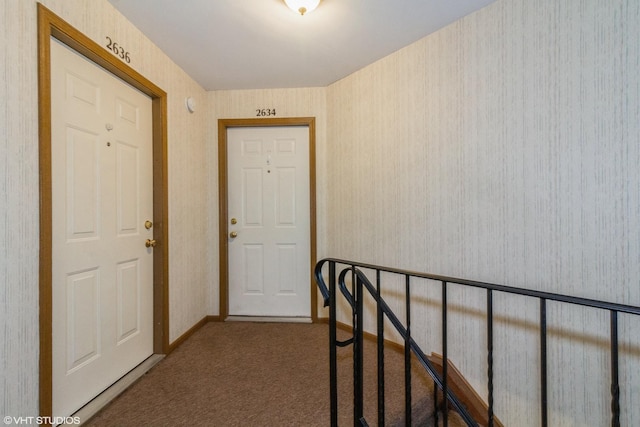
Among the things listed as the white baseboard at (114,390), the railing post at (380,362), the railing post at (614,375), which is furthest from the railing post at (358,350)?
the white baseboard at (114,390)

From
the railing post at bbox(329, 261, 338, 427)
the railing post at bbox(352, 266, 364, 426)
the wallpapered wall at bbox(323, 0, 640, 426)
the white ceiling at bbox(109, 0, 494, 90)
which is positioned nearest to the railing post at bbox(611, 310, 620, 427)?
the wallpapered wall at bbox(323, 0, 640, 426)

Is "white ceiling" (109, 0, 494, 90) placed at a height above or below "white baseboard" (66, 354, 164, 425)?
above

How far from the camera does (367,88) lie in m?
2.29

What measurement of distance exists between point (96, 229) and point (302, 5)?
1.68 meters

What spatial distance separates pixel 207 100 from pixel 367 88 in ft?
5.06

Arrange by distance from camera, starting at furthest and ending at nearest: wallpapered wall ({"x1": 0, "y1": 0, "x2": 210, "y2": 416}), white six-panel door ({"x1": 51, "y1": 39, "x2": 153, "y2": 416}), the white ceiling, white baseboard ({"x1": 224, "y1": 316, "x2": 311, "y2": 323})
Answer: white baseboard ({"x1": 224, "y1": 316, "x2": 311, "y2": 323})
the white ceiling
white six-panel door ({"x1": 51, "y1": 39, "x2": 153, "y2": 416})
wallpapered wall ({"x1": 0, "y1": 0, "x2": 210, "y2": 416})

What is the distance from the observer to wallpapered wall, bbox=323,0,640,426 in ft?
3.97

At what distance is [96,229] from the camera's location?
1.55 metres

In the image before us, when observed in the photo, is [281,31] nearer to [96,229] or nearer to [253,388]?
[96,229]

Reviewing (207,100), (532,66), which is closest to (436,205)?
(532,66)

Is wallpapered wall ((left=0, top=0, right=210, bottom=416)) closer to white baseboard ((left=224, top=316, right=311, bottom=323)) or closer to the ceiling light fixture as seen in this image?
the ceiling light fixture

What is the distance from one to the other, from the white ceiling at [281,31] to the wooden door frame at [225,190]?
15.5 inches

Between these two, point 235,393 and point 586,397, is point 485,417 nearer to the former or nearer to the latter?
point 586,397

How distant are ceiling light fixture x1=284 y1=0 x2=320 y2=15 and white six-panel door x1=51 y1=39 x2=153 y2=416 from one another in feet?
3.76
